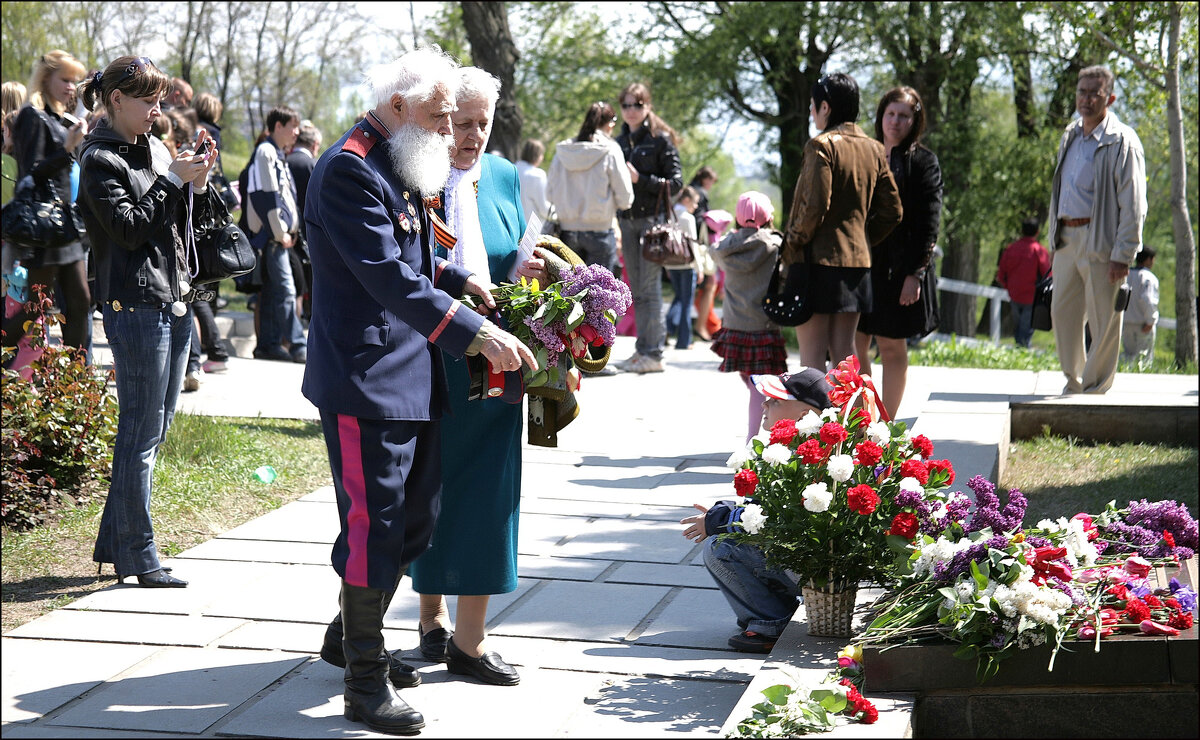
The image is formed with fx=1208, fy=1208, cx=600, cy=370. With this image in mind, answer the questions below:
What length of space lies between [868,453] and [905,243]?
11.1 ft

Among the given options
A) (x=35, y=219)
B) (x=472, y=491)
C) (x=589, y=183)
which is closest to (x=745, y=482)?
(x=472, y=491)

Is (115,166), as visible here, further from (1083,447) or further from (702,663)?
(1083,447)

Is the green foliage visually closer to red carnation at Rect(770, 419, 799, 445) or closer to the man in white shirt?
red carnation at Rect(770, 419, 799, 445)

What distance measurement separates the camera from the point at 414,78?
3.23 meters

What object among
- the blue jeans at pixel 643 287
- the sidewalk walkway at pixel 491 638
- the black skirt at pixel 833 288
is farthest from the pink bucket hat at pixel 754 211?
the blue jeans at pixel 643 287

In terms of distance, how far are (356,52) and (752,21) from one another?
19.7 metres

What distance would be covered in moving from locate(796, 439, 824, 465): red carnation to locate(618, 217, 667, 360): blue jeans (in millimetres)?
6334

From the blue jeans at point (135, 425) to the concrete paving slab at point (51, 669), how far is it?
1.97 ft

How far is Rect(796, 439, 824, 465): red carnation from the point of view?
3.44 m

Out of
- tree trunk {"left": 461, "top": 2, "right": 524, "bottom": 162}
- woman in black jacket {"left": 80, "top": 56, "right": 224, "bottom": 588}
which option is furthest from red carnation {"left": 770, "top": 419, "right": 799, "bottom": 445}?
tree trunk {"left": 461, "top": 2, "right": 524, "bottom": 162}

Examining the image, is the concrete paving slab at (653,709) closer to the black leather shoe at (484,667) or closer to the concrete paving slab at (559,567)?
the black leather shoe at (484,667)

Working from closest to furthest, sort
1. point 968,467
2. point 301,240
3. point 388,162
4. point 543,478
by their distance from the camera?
1. point 388,162
2. point 968,467
3. point 543,478
4. point 301,240

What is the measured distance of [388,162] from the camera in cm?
329

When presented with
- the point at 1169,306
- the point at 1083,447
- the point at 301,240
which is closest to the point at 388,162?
the point at 1083,447
